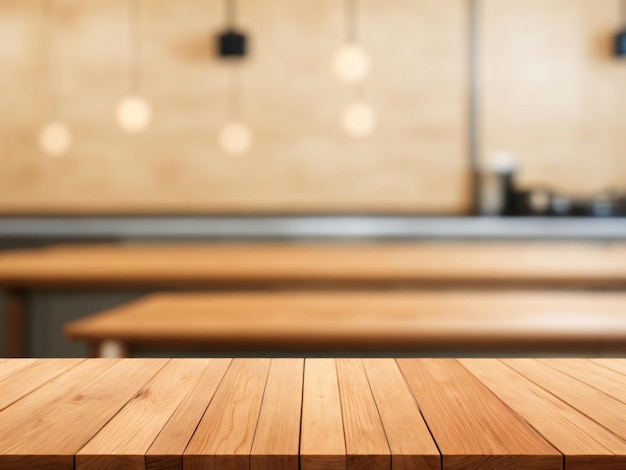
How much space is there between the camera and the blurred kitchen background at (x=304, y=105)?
16.4 ft

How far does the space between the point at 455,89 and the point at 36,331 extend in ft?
12.3

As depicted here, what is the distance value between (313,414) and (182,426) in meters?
0.20

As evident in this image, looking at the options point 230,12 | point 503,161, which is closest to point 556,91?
point 503,161

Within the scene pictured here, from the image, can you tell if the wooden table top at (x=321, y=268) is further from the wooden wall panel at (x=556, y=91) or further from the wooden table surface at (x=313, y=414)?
the wooden wall panel at (x=556, y=91)

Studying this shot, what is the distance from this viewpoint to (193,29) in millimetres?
5070

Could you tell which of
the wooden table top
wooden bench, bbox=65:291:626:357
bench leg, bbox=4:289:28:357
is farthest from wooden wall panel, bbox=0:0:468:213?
wooden bench, bbox=65:291:626:357

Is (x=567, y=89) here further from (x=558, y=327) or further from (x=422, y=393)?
(x=422, y=393)

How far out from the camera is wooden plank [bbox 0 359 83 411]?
1.00 m

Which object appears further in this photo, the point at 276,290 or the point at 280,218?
the point at 280,218

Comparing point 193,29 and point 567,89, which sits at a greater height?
point 193,29

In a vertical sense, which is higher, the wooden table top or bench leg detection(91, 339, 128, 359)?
the wooden table top

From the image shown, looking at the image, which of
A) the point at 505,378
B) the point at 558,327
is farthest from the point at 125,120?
the point at 505,378

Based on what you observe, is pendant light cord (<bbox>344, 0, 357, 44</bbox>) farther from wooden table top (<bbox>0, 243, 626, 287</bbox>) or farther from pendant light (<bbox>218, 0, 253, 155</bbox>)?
wooden table top (<bbox>0, 243, 626, 287</bbox>)

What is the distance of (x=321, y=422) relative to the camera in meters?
0.88
